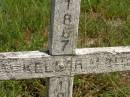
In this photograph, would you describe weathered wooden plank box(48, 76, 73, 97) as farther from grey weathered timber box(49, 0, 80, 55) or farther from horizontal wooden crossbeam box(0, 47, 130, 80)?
grey weathered timber box(49, 0, 80, 55)

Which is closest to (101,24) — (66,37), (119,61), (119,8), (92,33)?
(92,33)

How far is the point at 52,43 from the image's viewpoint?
1997 millimetres

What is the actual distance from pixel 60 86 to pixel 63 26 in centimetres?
36

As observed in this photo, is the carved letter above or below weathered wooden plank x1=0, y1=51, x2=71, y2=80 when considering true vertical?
above

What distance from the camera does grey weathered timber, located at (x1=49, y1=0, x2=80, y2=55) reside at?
193 centimetres

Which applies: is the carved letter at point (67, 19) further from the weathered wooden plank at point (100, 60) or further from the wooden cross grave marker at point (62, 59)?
the weathered wooden plank at point (100, 60)

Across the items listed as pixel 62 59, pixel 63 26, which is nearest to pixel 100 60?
pixel 62 59

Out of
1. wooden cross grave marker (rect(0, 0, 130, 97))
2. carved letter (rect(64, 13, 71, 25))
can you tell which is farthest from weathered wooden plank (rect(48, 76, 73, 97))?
carved letter (rect(64, 13, 71, 25))

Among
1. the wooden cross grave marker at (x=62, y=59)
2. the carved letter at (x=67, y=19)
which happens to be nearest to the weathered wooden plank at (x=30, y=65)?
the wooden cross grave marker at (x=62, y=59)

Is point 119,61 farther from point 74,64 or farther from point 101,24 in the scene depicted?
point 101,24

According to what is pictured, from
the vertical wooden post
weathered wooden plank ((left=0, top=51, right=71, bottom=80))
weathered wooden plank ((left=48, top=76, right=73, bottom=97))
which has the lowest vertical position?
weathered wooden plank ((left=48, top=76, right=73, bottom=97))

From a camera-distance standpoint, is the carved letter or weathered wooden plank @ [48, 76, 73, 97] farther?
weathered wooden plank @ [48, 76, 73, 97]

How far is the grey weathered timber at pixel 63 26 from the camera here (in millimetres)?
1929

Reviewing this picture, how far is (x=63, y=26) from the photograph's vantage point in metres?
1.97
